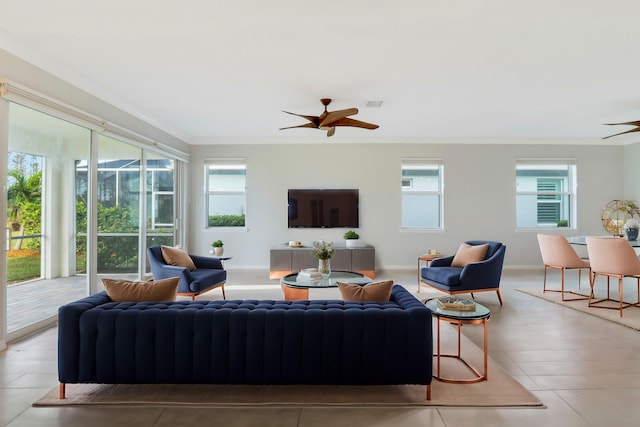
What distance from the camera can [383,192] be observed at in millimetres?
7738

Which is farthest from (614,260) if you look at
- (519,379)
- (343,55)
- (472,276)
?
(343,55)

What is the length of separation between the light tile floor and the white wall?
356 centimetres

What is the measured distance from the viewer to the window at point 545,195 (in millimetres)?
7902

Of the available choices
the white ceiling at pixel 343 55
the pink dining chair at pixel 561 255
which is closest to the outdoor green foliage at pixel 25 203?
the white ceiling at pixel 343 55

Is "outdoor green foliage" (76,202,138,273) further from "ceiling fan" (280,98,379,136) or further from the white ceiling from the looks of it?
"ceiling fan" (280,98,379,136)

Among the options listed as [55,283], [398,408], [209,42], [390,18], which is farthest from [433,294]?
[55,283]

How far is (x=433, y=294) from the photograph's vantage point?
18.2 ft

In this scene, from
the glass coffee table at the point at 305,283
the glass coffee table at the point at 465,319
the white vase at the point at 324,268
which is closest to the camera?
the glass coffee table at the point at 465,319

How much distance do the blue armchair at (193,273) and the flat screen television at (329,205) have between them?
275 cm

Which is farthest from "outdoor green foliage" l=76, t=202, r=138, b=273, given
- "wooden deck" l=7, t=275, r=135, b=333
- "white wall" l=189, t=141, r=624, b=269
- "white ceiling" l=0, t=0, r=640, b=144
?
"white wall" l=189, t=141, r=624, b=269

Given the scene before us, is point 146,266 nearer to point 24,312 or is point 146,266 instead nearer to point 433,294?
point 24,312

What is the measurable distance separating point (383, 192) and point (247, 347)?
5807 mm

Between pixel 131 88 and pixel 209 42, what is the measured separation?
1819 millimetres

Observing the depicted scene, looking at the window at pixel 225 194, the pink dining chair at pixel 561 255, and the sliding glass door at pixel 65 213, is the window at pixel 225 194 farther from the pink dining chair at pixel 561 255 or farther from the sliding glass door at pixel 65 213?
the pink dining chair at pixel 561 255
